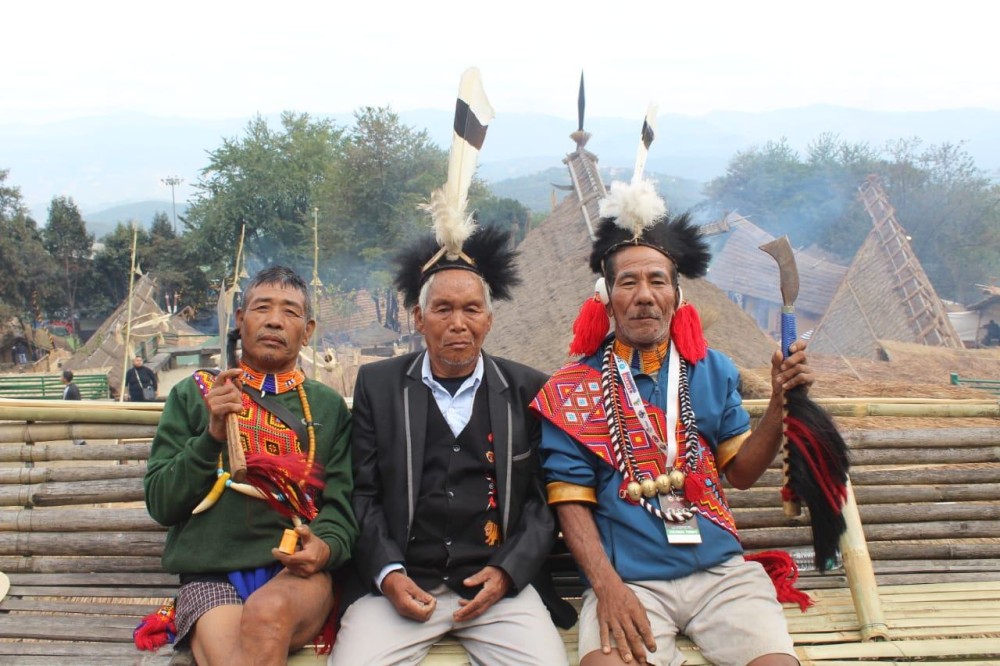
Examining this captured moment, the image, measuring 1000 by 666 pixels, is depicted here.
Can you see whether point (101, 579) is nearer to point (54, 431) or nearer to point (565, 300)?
point (54, 431)

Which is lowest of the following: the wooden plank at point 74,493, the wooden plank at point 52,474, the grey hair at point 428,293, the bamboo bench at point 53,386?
the bamboo bench at point 53,386

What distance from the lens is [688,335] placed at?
282 centimetres

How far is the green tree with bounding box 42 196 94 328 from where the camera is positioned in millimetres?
30672

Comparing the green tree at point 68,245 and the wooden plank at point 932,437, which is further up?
the green tree at point 68,245

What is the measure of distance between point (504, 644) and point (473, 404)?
77cm

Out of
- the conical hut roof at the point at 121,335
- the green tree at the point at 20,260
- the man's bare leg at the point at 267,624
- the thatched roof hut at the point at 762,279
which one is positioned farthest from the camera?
the green tree at the point at 20,260

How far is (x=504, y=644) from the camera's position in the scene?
248cm

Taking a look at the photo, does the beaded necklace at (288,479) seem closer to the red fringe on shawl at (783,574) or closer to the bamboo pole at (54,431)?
the bamboo pole at (54,431)

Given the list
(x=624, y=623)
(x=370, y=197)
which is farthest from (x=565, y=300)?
(x=370, y=197)

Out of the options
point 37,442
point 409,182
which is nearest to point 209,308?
point 409,182

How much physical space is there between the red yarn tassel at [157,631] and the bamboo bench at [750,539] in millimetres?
143

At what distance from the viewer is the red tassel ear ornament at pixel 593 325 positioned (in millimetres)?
2924

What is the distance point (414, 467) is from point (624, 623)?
2.68 feet

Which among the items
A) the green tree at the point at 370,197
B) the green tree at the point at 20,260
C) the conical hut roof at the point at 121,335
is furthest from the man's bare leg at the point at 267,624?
the green tree at the point at 20,260
